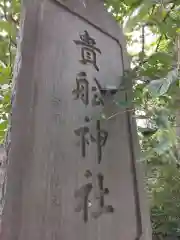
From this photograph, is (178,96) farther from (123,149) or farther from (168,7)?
(168,7)

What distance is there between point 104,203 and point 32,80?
34cm

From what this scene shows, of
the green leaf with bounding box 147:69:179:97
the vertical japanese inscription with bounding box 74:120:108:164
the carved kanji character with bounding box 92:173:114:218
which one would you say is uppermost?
the green leaf with bounding box 147:69:179:97

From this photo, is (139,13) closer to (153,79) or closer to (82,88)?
(153,79)

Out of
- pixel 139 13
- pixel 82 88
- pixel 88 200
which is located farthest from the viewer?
pixel 139 13

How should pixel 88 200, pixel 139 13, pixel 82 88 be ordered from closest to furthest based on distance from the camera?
pixel 88 200, pixel 82 88, pixel 139 13

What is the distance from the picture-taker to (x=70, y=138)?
747mm

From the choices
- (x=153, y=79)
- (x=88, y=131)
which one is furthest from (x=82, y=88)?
(x=153, y=79)

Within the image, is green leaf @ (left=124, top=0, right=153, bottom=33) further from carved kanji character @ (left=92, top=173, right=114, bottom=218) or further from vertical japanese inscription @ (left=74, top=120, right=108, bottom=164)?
carved kanji character @ (left=92, top=173, right=114, bottom=218)

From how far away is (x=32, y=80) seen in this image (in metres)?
0.73

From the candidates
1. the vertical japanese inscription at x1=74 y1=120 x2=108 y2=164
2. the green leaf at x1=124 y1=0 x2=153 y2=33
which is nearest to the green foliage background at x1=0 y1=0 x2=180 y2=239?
the green leaf at x1=124 y1=0 x2=153 y2=33

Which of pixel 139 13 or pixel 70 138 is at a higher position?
pixel 139 13

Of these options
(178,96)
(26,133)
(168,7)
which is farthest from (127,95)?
(168,7)

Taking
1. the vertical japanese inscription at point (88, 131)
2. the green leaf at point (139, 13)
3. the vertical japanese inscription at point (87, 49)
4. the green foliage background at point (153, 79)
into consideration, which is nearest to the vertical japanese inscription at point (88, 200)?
the vertical japanese inscription at point (88, 131)

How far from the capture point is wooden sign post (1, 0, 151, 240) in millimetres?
630
